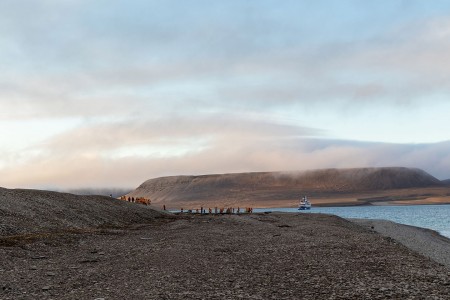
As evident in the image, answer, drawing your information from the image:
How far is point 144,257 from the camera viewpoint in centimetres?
1912

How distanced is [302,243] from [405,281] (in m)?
10.0

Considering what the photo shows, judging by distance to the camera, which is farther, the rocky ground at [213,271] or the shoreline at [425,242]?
the shoreline at [425,242]

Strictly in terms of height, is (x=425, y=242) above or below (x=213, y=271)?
below

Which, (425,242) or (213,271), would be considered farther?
(425,242)

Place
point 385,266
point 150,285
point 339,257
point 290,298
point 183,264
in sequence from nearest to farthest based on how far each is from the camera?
point 290,298, point 150,285, point 385,266, point 183,264, point 339,257

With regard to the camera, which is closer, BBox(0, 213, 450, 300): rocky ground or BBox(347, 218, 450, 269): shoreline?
BBox(0, 213, 450, 300): rocky ground

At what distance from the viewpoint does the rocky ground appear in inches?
494

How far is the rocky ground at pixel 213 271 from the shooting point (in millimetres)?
12539

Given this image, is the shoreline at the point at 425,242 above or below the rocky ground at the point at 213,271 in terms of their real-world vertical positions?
below

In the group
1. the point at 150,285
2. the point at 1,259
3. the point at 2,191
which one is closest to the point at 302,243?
the point at 150,285

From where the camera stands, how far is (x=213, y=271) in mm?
15953

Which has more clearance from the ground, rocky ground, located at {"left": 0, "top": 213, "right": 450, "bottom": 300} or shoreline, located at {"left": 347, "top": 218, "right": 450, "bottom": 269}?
rocky ground, located at {"left": 0, "top": 213, "right": 450, "bottom": 300}

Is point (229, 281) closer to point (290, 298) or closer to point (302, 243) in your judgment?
point (290, 298)

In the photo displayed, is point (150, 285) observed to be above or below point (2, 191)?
below
